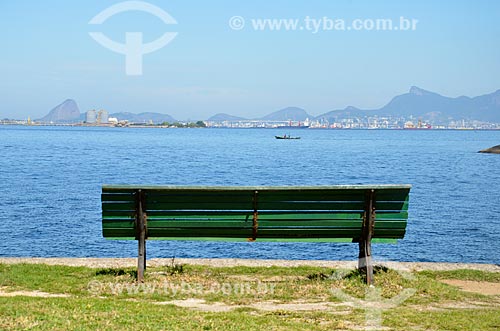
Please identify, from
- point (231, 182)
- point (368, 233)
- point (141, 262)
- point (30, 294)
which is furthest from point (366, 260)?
point (231, 182)

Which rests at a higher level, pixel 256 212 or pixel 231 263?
pixel 256 212

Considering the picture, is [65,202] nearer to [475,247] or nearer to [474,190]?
[475,247]

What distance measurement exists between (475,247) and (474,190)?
971 inches

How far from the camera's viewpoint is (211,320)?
23.2ft

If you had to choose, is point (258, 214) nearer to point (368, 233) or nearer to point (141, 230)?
point (368, 233)

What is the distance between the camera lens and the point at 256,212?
939cm

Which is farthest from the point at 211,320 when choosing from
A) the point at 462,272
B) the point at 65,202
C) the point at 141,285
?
the point at 65,202

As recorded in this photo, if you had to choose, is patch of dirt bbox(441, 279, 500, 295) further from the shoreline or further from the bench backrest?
the bench backrest

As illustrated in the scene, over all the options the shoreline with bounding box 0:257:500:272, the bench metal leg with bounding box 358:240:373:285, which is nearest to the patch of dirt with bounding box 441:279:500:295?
the shoreline with bounding box 0:257:500:272

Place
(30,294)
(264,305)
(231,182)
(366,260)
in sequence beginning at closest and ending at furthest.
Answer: (264,305)
(30,294)
(366,260)
(231,182)

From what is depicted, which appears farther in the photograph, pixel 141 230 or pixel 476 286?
pixel 476 286

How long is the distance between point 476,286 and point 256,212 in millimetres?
3398

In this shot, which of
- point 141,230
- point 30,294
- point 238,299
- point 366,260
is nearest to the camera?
point 238,299

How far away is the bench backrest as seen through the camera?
30.5ft
